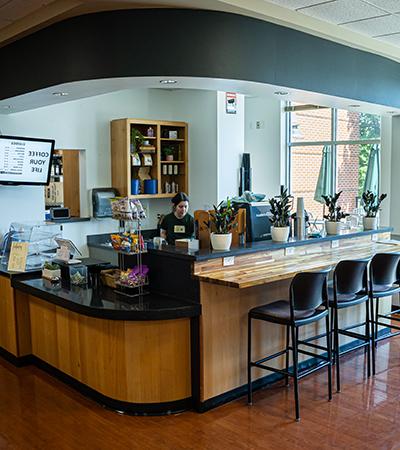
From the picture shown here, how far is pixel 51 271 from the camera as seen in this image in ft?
14.8

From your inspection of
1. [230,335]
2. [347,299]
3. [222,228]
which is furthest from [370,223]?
[230,335]

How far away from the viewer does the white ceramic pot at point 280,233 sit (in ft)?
14.4

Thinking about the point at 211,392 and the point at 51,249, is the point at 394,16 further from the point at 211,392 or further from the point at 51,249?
the point at 51,249

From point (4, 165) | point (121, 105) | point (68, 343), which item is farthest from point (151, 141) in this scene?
point (68, 343)

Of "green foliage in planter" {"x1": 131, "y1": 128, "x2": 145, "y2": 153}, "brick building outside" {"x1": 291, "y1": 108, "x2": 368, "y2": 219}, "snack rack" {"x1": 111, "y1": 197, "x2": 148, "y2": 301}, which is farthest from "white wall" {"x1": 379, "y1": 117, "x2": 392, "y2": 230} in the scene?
"snack rack" {"x1": 111, "y1": 197, "x2": 148, "y2": 301}

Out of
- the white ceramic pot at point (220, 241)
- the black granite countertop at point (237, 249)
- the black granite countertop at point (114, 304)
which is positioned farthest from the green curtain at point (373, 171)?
the black granite countertop at point (114, 304)

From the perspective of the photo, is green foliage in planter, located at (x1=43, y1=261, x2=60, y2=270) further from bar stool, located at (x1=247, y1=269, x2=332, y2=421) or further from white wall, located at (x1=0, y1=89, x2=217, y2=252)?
bar stool, located at (x1=247, y1=269, x2=332, y2=421)

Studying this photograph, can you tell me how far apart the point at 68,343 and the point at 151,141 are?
12.0 feet

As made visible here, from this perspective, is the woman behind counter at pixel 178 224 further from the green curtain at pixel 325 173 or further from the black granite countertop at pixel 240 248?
the green curtain at pixel 325 173

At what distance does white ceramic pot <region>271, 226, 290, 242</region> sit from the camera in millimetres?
4379

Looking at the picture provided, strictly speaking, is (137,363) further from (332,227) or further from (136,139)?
(136,139)

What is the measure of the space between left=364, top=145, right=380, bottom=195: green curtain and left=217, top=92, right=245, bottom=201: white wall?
1767 millimetres

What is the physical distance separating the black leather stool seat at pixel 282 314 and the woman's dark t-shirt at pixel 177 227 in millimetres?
1881

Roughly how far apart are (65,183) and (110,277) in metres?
3.13
